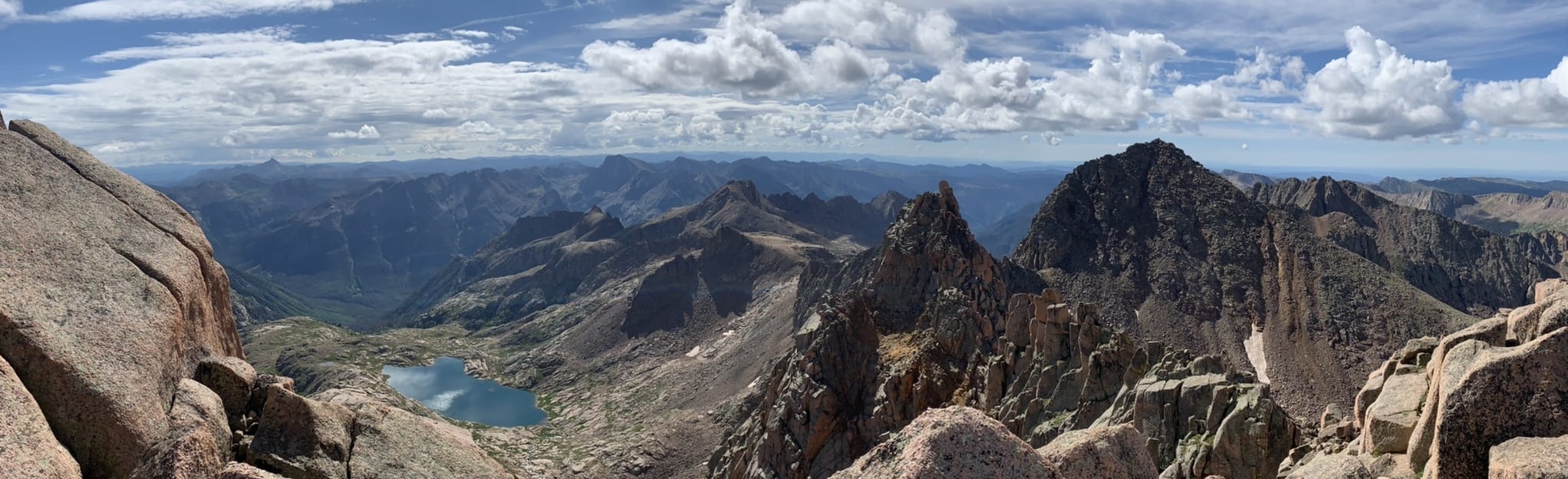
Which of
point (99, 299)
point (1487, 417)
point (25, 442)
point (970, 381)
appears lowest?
point (970, 381)

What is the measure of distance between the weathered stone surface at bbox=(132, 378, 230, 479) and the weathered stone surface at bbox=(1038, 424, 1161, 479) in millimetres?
27984

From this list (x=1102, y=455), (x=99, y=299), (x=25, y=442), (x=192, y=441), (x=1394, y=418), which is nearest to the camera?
(x=1102, y=455)

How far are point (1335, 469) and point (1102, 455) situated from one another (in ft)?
32.3

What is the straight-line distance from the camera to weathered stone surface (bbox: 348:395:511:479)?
118 ft

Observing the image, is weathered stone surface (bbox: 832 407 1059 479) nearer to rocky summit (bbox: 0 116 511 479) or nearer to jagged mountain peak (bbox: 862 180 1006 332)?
rocky summit (bbox: 0 116 511 479)

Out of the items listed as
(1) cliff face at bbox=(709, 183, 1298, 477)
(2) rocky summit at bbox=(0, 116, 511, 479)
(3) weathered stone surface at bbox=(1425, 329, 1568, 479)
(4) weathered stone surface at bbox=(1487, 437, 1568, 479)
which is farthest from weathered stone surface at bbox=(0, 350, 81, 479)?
(3) weathered stone surface at bbox=(1425, 329, 1568, 479)

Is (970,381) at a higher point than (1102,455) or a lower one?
lower

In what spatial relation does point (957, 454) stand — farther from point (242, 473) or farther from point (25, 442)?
point (25, 442)

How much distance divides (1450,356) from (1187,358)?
30.8 meters

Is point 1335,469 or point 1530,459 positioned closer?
point 1530,459

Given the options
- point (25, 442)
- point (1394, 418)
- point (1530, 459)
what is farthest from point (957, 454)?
point (25, 442)

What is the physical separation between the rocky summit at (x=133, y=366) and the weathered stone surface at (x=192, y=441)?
7 cm

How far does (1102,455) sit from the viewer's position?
22.3 metres

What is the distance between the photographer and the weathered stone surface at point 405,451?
35844 mm
